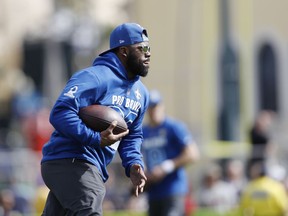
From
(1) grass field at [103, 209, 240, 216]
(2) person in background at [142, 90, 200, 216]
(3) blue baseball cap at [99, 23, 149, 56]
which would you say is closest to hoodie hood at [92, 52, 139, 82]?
(3) blue baseball cap at [99, 23, 149, 56]

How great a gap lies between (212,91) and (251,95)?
3.70ft

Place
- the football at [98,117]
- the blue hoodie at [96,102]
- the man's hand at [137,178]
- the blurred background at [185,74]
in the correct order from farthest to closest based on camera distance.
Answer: the blurred background at [185,74], the man's hand at [137,178], the football at [98,117], the blue hoodie at [96,102]

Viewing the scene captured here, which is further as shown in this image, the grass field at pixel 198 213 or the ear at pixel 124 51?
the grass field at pixel 198 213

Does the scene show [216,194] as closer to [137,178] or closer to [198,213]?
[198,213]

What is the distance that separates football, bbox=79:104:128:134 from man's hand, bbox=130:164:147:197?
0.37 meters

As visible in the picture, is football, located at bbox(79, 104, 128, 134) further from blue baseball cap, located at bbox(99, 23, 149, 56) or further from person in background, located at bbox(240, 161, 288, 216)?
person in background, located at bbox(240, 161, 288, 216)

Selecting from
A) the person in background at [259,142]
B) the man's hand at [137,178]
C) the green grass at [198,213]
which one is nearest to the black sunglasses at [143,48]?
the man's hand at [137,178]

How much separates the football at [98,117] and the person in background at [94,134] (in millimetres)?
53

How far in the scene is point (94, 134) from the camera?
28.8ft

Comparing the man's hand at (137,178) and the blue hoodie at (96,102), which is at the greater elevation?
the blue hoodie at (96,102)

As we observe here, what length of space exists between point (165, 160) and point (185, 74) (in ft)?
71.1

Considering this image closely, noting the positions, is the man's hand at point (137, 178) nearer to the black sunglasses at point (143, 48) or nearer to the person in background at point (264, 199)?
the black sunglasses at point (143, 48)

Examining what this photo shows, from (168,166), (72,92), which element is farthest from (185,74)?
(72,92)

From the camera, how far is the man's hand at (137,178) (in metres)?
9.05
